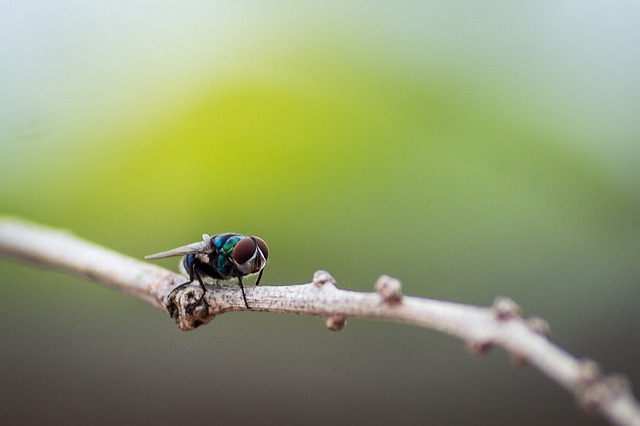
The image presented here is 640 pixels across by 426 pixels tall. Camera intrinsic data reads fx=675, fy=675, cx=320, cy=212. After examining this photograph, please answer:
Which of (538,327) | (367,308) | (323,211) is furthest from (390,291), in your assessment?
(323,211)

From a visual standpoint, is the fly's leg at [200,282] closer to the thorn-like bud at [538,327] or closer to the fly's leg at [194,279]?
the fly's leg at [194,279]

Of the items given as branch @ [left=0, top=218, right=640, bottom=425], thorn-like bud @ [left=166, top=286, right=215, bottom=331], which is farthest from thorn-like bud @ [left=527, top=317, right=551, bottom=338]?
thorn-like bud @ [left=166, top=286, right=215, bottom=331]

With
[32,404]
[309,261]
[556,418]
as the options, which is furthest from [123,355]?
[556,418]

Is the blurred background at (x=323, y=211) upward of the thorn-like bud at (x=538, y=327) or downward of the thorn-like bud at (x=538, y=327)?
upward

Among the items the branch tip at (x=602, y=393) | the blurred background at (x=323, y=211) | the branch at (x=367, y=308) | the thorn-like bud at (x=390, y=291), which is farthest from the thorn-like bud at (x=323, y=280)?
the blurred background at (x=323, y=211)

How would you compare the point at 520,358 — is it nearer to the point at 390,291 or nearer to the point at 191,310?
the point at 390,291

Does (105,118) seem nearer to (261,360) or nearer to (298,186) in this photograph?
(298,186)
